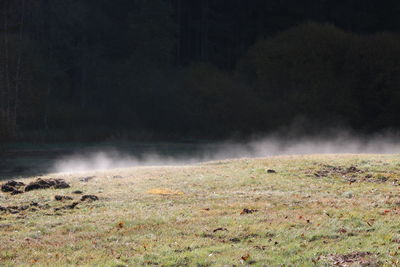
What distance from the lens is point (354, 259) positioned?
1105cm

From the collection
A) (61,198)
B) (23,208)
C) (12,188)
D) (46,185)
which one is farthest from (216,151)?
(23,208)

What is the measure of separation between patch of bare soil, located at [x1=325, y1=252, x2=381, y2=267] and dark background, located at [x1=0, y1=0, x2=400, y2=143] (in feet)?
102

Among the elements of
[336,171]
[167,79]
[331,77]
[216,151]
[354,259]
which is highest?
[167,79]

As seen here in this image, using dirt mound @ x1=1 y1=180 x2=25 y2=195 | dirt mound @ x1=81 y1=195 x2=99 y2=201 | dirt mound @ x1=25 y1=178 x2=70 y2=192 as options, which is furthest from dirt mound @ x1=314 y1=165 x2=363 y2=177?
dirt mound @ x1=1 y1=180 x2=25 y2=195

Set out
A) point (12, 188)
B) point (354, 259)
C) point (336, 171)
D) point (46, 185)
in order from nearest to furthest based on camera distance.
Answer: point (354, 259) → point (12, 188) → point (46, 185) → point (336, 171)

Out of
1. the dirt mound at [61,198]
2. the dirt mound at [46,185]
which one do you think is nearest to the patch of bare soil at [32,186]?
the dirt mound at [46,185]

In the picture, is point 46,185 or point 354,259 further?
point 46,185

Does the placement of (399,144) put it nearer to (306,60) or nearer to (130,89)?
(306,60)

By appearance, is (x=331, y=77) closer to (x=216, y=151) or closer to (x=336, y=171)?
(x=216, y=151)

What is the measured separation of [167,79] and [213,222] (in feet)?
159

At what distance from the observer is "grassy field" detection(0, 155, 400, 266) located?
1156 cm

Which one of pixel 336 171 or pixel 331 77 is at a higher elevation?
pixel 331 77

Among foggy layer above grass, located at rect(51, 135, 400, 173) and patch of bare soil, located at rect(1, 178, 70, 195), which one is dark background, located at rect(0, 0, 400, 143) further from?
patch of bare soil, located at rect(1, 178, 70, 195)

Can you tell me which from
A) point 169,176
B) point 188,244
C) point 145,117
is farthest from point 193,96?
point 188,244
